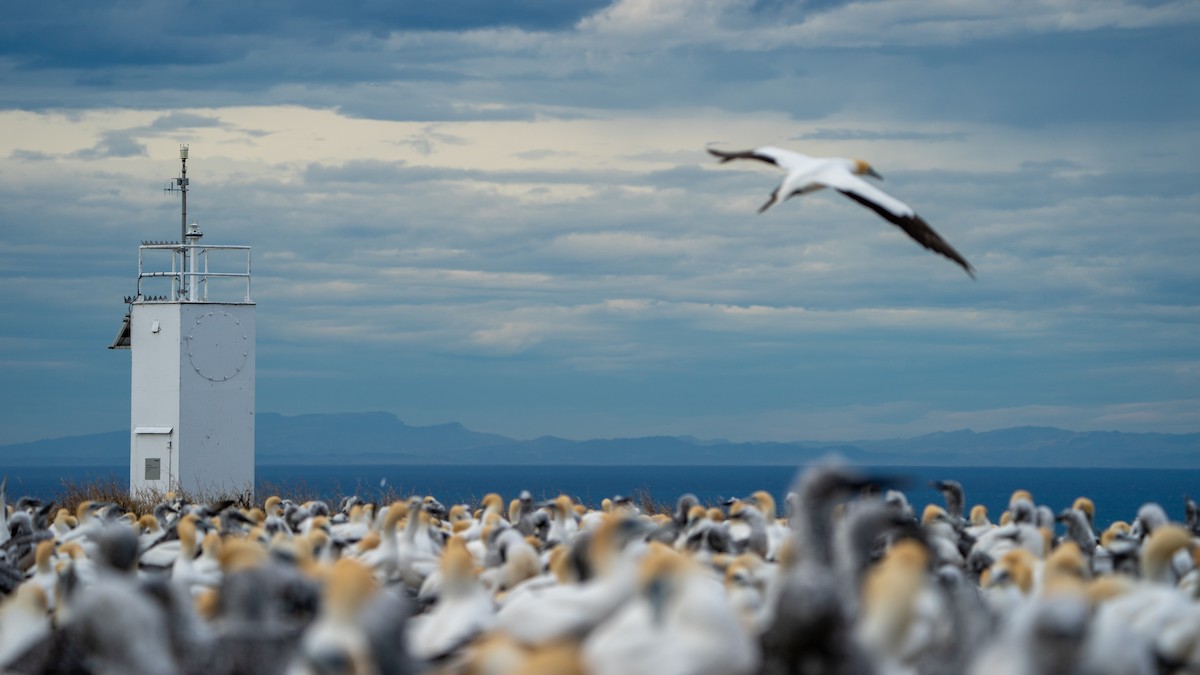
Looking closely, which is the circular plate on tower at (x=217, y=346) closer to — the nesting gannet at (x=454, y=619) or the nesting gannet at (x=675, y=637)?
the nesting gannet at (x=454, y=619)

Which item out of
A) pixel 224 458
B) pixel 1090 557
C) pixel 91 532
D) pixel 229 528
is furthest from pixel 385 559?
pixel 224 458

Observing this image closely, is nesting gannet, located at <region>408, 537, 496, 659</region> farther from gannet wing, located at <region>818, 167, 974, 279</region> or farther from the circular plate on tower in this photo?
the circular plate on tower

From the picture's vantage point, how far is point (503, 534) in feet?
43.4

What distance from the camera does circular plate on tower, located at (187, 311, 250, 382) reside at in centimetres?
3081

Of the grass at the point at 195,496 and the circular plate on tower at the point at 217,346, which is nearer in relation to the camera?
the grass at the point at 195,496

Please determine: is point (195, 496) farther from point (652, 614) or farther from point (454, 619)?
point (652, 614)

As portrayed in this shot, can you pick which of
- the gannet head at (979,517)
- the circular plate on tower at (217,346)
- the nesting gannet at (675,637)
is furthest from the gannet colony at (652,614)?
the circular plate on tower at (217,346)

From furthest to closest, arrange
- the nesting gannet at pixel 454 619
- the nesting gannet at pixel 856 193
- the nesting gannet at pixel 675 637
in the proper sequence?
the nesting gannet at pixel 856 193
the nesting gannet at pixel 454 619
the nesting gannet at pixel 675 637

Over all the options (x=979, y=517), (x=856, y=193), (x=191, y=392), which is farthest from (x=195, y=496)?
(x=856, y=193)

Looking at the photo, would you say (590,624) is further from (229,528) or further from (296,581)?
(229,528)

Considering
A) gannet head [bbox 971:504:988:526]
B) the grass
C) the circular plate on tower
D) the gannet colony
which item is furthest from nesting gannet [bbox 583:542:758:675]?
the circular plate on tower

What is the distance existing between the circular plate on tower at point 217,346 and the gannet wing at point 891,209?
1940 cm

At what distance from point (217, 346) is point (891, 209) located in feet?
65.4

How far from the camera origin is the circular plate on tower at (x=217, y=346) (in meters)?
30.8
